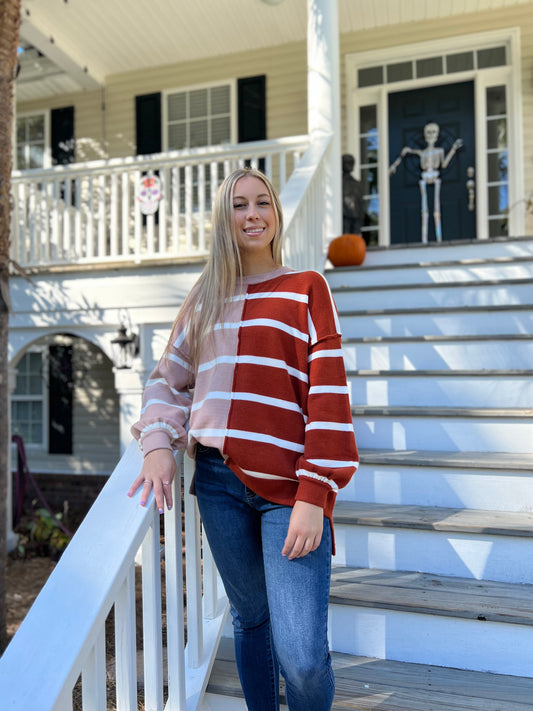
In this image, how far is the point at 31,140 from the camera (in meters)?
7.66

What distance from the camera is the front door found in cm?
596

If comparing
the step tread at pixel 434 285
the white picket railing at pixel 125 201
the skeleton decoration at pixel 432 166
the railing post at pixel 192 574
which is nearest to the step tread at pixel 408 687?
the railing post at pixel 192 574

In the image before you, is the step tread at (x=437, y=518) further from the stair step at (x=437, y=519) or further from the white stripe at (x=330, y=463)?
the white stripe at (x=330, y=463)

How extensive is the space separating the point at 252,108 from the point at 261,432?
20.8 ft

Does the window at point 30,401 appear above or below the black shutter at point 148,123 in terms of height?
below

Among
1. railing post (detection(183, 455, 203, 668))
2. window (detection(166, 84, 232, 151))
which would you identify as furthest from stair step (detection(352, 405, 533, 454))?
window (detection(166, 84, 232, 151))

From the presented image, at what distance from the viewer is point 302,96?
648cm

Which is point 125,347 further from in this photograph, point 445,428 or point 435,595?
point 435,595

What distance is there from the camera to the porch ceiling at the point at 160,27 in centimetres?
582

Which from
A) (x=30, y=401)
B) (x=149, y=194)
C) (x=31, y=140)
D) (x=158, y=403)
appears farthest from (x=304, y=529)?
(x=31, y=140)

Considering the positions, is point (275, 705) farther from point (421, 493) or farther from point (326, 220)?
point (326, 220)

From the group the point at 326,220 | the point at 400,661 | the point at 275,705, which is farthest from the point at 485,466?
the point at 326,220

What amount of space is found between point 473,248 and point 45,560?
14.2ft

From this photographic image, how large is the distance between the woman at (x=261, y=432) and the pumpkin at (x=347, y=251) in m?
2.90
